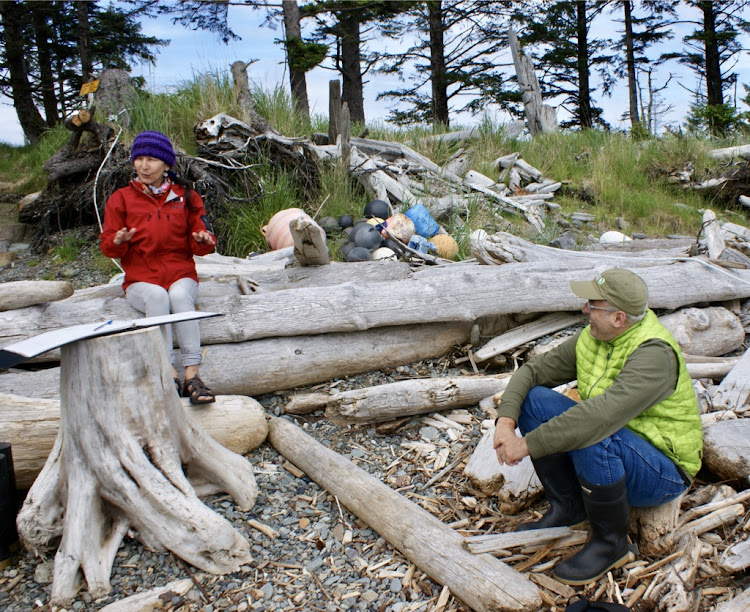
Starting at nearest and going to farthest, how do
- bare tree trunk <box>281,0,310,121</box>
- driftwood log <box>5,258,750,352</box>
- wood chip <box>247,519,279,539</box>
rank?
wood chip <box>247,519,279,539</box> → driftwood log <box>5,258,750,352</box> → bare tree trunk <box>281,0,310,121</box>

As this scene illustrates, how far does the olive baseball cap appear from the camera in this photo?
2693mm

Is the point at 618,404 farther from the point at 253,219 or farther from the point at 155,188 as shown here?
the point at 253,219

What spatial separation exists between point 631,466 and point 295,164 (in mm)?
6528

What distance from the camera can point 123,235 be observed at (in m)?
4.11

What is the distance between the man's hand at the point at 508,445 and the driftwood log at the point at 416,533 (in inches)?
18.6

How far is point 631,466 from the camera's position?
2.69 metres

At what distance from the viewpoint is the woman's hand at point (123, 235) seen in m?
4.09

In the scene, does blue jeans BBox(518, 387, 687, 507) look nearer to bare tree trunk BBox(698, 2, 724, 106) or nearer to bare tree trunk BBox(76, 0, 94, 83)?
bare tree trunk BBox(76, 0, 94, 83)

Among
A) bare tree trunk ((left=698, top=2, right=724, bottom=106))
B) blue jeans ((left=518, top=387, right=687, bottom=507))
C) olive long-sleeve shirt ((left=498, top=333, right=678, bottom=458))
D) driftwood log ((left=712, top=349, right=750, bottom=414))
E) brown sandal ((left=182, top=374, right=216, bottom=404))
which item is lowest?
driftwood log ((left=712, top=349, right=750, bottom=414))

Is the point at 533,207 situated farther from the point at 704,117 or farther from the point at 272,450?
the point at 704,117

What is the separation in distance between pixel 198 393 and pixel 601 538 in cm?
244

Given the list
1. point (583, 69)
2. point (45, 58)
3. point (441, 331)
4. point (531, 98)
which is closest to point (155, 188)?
point (441, 331)

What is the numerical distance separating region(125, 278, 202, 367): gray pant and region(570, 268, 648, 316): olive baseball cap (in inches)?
102

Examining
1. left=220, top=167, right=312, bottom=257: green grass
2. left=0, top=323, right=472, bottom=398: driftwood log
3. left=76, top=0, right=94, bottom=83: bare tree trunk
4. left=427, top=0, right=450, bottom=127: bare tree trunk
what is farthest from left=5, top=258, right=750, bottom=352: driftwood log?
left=427, top=0, right=450, bottom=127: bare tree trunk
